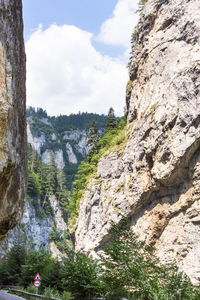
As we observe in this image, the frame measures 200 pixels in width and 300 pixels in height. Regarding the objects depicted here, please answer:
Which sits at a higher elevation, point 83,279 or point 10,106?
point 10,106

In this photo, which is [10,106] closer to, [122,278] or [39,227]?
[122,278]

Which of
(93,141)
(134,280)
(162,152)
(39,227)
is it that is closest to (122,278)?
(134,280)

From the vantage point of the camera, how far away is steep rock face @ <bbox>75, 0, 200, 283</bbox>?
18577mm

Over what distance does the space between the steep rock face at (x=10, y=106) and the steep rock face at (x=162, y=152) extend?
8.94 meters

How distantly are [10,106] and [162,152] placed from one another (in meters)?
13.4

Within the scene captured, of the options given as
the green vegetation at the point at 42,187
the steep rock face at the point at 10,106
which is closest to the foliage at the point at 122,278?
the steep rock face at the point at 10,106

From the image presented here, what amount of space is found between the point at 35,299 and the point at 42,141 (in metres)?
157

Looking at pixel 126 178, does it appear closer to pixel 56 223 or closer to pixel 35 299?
pixel 35 299

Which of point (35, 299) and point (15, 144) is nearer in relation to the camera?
point (15, 144)

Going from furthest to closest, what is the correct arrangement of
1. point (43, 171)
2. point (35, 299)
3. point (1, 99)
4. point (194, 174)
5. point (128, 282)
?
point (43, 171) < point (194, 174) < point (35, 299) < point (128, 282) < point (1, 99)

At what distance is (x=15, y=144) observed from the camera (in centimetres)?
1075

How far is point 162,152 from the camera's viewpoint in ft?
67.6

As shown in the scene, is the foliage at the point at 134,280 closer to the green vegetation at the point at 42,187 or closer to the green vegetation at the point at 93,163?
the green vegetation at the point at 93,163

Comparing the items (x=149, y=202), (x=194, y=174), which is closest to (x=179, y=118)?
(x=194, y=174)
